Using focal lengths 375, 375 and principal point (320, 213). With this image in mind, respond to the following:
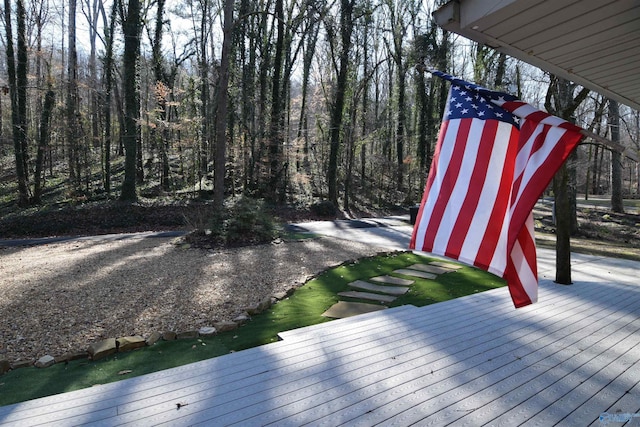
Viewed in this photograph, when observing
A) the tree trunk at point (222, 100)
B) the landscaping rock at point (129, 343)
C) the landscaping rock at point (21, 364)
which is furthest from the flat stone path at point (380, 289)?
the tree trunk at point (222, 100)

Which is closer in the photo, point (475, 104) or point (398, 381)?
point (475, 104)

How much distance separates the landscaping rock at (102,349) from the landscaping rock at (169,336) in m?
0.44

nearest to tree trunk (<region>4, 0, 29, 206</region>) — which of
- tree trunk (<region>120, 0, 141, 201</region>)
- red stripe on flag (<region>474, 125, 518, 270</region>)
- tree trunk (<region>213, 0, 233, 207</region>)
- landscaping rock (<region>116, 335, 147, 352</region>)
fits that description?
tree trunk (<region>120, 0, 141, 201</region>)

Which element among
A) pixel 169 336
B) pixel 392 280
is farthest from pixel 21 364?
pixel 392 280

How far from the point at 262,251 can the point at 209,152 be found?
36.4 feet

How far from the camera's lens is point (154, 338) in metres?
3.74

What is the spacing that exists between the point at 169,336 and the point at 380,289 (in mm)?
2893

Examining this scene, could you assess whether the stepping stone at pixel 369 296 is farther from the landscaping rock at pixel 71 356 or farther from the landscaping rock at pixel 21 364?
the landscaping rock at pixel 21 364

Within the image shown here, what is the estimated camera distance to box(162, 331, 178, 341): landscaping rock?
3.78 metres

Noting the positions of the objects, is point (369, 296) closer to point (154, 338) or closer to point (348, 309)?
point (348, 309)

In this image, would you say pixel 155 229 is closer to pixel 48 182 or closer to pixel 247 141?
pixel 247 141

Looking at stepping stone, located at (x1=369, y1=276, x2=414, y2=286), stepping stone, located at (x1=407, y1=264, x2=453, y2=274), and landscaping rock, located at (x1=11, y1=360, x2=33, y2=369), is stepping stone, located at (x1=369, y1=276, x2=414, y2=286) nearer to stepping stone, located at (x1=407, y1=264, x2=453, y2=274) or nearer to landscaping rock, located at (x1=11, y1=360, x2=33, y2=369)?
stepping stone, located at (x1=407, y1=264, x2=453, y2=274)

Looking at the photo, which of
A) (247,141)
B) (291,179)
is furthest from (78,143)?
(291,179)

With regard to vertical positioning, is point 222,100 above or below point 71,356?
above
